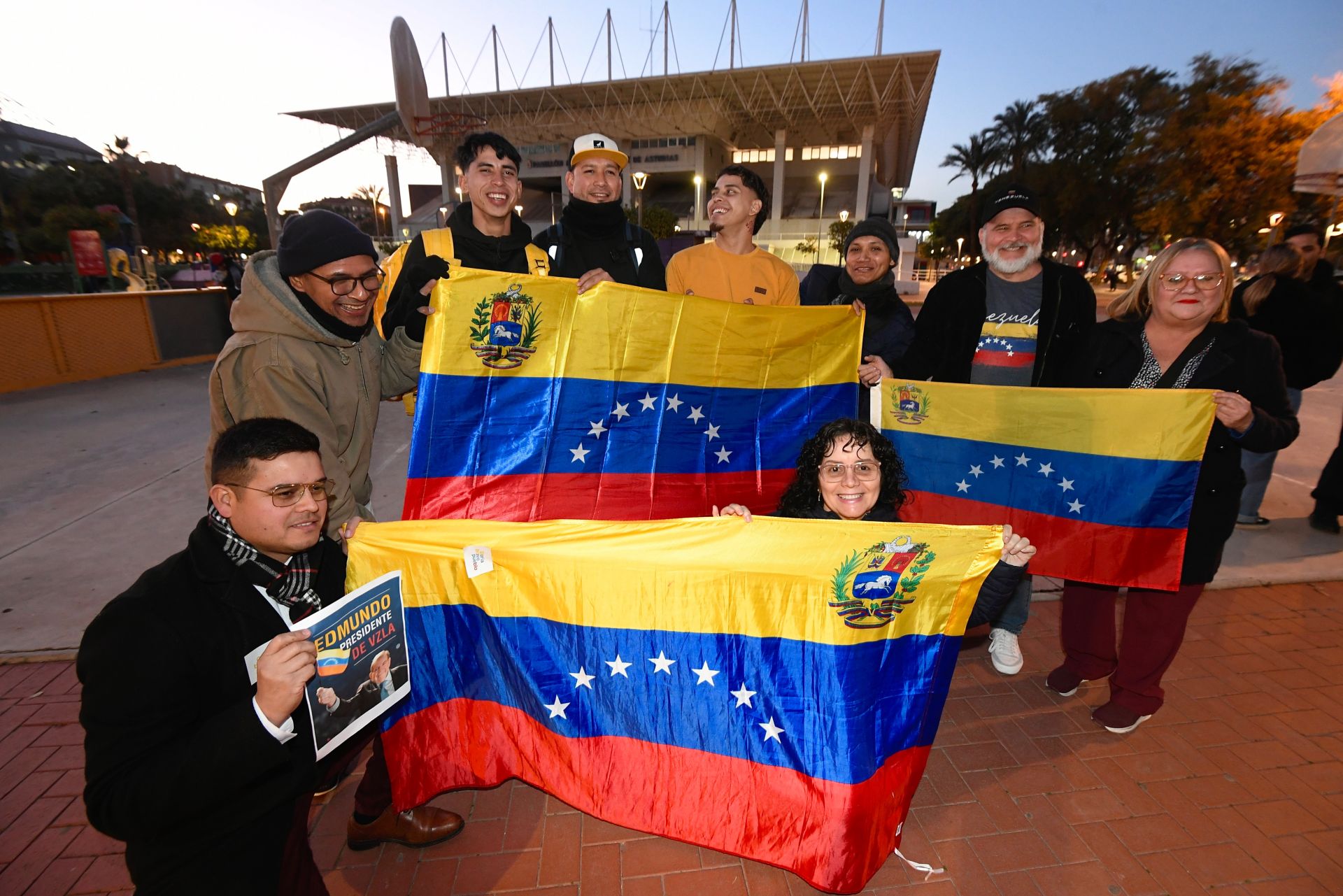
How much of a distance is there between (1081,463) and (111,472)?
9.48 metres

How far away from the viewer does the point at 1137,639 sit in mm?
3314

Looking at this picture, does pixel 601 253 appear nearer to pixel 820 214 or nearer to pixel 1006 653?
pixel 1006 653

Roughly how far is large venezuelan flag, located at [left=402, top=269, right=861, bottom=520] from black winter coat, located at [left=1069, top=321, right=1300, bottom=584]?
4.36 feet

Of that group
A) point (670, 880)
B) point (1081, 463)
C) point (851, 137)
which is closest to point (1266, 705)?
point (1081, 463)

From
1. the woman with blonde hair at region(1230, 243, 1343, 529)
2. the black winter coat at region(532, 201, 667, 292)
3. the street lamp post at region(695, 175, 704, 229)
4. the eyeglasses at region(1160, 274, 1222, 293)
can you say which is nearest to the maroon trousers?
the eyeglasses at region(1160, 274, 1222, 293)

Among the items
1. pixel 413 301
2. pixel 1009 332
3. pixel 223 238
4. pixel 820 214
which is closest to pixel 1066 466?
pixel 1009 332

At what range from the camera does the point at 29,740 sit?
3.19 meters

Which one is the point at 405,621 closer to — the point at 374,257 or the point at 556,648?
the point at 556,648

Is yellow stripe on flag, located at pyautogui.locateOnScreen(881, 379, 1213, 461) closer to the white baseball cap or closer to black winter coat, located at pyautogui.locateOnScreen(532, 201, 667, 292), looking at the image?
black winter coat, located at pyautogui.locateOnScreen(532, 201, 667, 292)

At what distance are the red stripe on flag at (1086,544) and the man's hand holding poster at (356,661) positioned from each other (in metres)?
2.84

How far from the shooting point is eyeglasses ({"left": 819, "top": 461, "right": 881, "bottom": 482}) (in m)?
2.74

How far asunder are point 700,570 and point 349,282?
1876 mm

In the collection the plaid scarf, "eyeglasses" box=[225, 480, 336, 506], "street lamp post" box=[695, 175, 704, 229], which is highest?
"street lamp post" box=[695, 175, 704, 229]

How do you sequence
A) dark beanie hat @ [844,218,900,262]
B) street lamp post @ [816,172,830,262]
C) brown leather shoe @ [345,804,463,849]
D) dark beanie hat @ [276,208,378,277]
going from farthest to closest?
street lamp post @ [816,172,830,262]
dark beanie hat @ [844,218,900,262]
brown leather shoe @ [345,804,463,849]
dark beanie hat @ [276,208,378,277]
